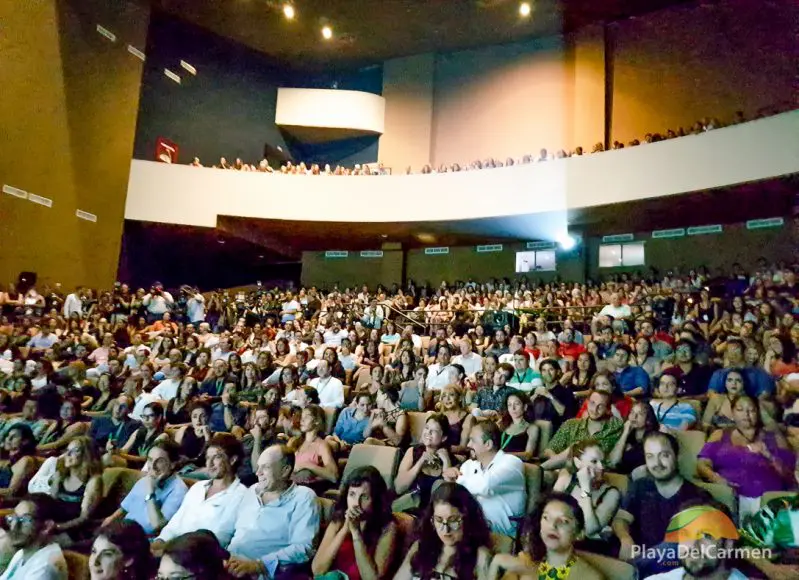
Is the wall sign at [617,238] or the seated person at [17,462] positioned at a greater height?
the wall sign at [617,238]

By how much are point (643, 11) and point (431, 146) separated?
15.8 feet

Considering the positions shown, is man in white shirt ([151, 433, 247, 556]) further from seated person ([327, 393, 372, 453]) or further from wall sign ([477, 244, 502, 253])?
wall sign ([477, 244, 502, 253])

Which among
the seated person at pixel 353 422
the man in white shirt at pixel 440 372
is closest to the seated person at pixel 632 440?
the seated person at pixel 353 422

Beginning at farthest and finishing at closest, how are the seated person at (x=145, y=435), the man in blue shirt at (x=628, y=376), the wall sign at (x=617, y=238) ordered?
the wall sign at (x=617, y=238)
the seated person at (x=145, y=435)
the man in blue shirt at (x=628, y=376)

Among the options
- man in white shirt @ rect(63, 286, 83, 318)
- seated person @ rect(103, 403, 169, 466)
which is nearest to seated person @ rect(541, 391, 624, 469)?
seated person @ rect(103, 403, 169, 466)

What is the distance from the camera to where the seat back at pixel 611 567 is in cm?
197

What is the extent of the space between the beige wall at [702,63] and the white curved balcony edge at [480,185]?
226 cm

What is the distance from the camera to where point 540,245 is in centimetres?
1159

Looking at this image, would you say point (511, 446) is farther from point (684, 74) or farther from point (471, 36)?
point (471, 36)

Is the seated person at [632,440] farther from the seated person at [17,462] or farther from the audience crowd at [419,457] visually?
the seated person at [17,462]

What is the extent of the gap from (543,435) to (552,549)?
1.24 metres

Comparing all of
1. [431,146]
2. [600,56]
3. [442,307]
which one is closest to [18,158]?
[442,307]

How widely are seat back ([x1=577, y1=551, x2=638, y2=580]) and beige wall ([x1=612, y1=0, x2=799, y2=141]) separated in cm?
946

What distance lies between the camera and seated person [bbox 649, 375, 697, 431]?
3.21 metres
